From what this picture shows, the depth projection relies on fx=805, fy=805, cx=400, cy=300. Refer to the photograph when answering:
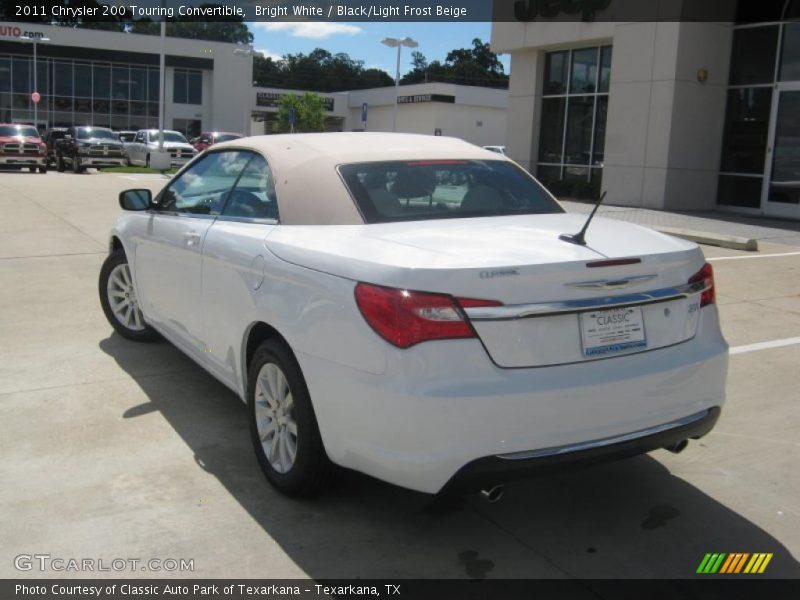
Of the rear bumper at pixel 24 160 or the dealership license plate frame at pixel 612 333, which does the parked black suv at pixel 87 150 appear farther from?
the dealership license plate frame at pixel 612 333

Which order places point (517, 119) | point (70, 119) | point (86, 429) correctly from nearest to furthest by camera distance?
1. point (86, 429)
2. point (517, 119)
3. point (70, 119)

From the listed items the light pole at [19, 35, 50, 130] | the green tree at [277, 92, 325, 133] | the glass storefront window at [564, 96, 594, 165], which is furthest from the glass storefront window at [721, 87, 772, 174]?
the light pole at [19, 35, 50, 130]

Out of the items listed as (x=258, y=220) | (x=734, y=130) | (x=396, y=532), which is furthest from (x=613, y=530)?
(x=734, y=130)

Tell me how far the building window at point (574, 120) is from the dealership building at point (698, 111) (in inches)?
2.2

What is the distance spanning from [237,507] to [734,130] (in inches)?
708

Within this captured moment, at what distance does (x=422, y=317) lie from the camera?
3.00m

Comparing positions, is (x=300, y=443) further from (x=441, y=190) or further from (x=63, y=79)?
(x=63, y=79)

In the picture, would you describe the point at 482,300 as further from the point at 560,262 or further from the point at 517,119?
the point at 517,119

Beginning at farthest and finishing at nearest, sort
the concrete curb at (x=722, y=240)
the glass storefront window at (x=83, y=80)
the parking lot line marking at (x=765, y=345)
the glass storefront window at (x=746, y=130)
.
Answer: the glass storefront window at (x=83, y=80)
the glass storefront window at (x=746, y=130)
the concrete curb at (x=722, y=240)
the parking lot line marking at (x=765, y=345)

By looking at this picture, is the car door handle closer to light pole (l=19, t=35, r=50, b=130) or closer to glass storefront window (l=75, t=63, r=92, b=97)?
light pole (l=19, t=35, r=50, b=130)

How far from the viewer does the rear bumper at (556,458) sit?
299 centimetres

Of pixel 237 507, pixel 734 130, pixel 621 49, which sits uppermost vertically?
pixel 621 49

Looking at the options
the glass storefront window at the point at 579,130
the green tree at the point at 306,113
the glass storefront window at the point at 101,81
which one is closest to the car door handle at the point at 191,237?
the glass storefront window at the point at 579,130

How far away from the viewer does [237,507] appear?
366cm
